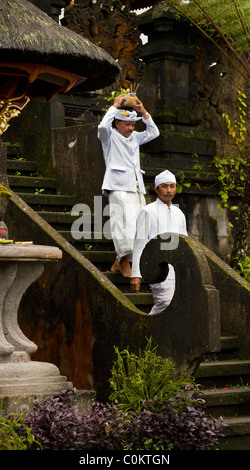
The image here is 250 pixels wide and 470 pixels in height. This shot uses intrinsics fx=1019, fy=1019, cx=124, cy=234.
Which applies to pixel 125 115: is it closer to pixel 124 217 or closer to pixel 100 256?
pixel 124 217

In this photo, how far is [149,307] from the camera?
36.3ft

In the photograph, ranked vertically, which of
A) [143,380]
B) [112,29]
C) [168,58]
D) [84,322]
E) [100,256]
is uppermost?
[112,29]

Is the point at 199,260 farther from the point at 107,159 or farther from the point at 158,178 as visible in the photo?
the point at 107,159

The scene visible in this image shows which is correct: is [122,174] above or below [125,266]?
above

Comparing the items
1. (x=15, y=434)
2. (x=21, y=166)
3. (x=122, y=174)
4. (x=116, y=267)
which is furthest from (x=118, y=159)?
(x=15, y=434)

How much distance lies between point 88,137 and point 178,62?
9.98ft

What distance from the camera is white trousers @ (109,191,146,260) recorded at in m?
11.0

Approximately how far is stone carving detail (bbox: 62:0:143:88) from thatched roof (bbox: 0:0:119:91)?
12.3 feet

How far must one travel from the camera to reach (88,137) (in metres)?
12.1

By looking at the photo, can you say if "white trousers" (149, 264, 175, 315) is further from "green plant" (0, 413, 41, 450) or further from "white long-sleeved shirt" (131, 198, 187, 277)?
"green plant" (0, 413, 41, 450)

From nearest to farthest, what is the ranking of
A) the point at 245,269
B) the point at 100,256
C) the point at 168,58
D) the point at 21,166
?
the point at 100,256 → the point at 21,166 → the point at 245,269 → the point at 168,58

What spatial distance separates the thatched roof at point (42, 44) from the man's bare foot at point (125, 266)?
2269 millimetres

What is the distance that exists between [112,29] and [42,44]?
4919 mm

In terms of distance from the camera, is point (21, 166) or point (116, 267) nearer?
point (116, 267)
